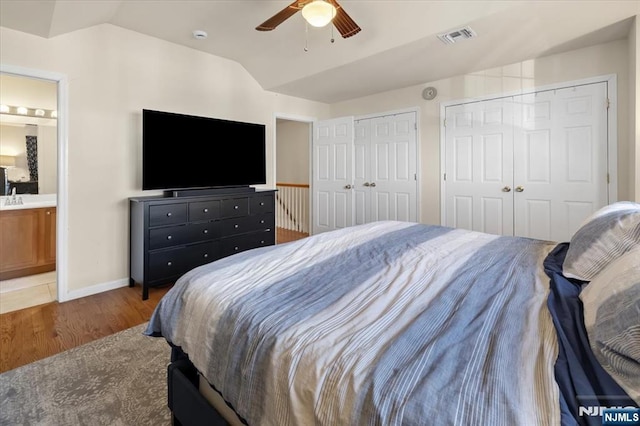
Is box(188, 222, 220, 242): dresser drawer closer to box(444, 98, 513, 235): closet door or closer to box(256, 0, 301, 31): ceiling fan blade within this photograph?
box(256, 0, 301, 31): ceiling fan blade

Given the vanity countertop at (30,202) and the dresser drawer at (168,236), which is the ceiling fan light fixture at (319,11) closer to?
the dresser drawer at (168,236)

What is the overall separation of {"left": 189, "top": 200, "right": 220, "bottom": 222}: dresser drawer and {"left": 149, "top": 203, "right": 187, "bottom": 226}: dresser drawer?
0.08 metres

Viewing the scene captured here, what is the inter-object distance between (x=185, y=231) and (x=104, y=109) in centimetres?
144

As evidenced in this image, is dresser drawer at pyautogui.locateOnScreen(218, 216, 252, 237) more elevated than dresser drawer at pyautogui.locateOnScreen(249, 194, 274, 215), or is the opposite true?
dresser drawer at pyautogui.locateOnScreen(249, 194, 274, 215)

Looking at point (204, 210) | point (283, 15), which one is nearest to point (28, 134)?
point (204, 210)

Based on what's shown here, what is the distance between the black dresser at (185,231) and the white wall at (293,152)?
9.74 ft

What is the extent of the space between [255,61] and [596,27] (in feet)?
11.5

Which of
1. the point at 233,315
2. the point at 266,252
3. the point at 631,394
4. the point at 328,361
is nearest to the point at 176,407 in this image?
the point at 233,315

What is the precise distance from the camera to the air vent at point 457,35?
294 cm

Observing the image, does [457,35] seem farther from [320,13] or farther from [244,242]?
[244,242]

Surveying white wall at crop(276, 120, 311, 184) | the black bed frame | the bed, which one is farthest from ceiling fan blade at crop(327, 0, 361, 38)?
white wall at crop(276, 120, 311, 184)

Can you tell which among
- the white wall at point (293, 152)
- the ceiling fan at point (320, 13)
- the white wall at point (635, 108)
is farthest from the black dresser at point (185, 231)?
the white wall at point (635, 108)

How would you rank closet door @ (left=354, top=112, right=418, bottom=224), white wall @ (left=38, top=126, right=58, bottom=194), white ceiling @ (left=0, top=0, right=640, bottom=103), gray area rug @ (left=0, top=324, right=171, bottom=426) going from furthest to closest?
closet door @ (left=354, top=112, right=418, bottom=224) < white wall @ (left=38, top=126, right=58, bottom=194) < white ceiling @ (left=0, top=0, right=640, bottom=103) < gray area rug @ (left=0, top=324, right=171, bottom=426)

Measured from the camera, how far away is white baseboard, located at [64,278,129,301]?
3.11 m
